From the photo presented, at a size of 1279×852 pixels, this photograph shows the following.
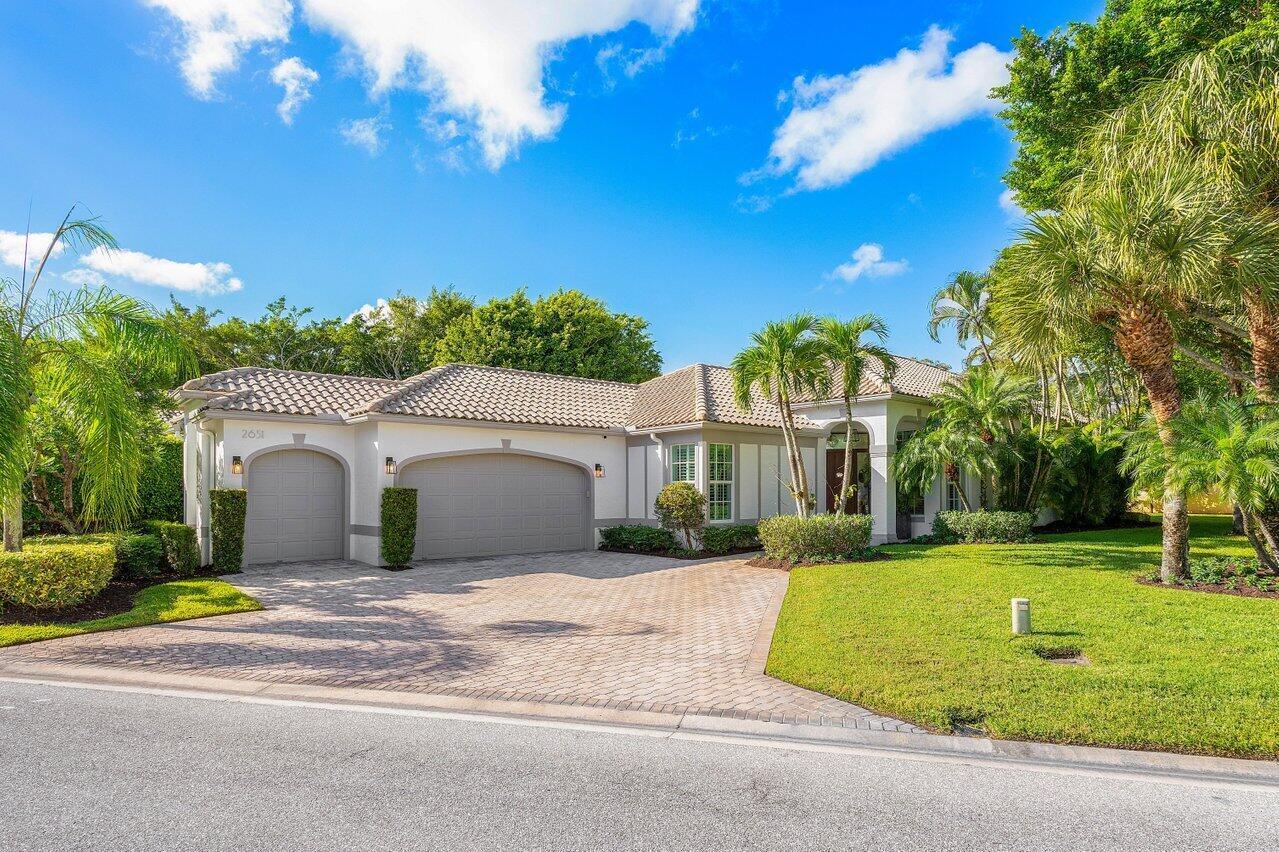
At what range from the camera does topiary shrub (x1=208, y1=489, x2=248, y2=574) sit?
530 inches

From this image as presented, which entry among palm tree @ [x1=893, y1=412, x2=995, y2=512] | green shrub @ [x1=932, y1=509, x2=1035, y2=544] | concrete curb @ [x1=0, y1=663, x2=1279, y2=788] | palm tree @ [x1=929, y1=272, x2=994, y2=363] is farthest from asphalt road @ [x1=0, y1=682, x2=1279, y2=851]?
palm tree @ [x1=929, y1=272, x2=994, y2=363]

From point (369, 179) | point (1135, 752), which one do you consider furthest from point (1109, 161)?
point (369, 179)

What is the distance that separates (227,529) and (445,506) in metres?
4.49

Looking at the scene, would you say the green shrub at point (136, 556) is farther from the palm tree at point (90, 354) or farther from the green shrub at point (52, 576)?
the green shrub at point (52, 576)

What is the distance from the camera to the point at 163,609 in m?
9.96

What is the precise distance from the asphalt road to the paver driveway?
106cm

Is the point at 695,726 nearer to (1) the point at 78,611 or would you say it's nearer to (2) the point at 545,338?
(1) the point at 78,611

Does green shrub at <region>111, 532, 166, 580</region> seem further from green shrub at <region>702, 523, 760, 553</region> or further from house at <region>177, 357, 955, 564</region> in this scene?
green shrub at <region>702, 523, 760, 553</region>

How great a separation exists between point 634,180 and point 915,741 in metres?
14.5

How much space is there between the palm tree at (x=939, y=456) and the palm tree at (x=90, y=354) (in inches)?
605

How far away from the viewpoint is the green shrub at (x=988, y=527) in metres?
17.0

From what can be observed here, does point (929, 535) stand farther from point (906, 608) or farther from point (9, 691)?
point (9, 691)

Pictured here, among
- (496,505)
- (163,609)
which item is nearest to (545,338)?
(496,505)

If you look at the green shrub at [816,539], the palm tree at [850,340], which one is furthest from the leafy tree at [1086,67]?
the green shrub at [816,539]
